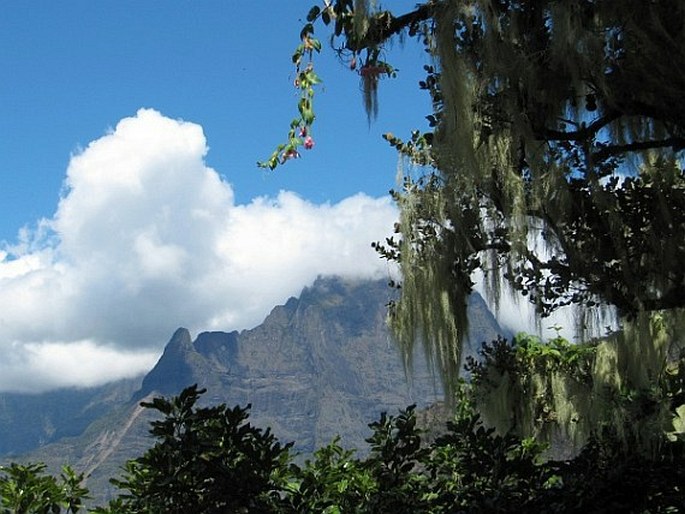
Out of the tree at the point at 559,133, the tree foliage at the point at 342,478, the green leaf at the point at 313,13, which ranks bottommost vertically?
the tree foliage at the point at 342,478

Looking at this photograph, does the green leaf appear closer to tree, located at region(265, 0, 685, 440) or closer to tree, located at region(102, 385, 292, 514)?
tree, located at region(265, 0, 685, 440)

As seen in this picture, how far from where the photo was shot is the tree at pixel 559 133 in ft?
12.9

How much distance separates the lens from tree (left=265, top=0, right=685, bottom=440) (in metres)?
3.93

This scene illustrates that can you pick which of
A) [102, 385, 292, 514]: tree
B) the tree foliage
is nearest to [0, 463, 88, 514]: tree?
the tree foliage

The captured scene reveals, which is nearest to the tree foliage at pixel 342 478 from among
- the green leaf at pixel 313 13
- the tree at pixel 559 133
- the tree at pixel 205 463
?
the tree at pixel 205 463

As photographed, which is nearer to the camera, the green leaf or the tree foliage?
the tree foliage

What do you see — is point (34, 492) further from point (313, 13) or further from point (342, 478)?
point (313, 13)

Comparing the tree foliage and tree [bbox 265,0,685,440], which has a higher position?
tree [bbox 265,0,685,440]

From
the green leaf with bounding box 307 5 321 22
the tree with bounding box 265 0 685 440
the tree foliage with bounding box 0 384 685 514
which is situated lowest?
the tree foliage with bounding box 0 384 685 514

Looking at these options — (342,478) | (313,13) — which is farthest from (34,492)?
(313,13)

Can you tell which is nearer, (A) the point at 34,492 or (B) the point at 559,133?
(A) the point at 34,492

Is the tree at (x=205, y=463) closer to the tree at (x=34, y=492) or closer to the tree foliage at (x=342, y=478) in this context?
the tree foliage at (x=342, y=478)

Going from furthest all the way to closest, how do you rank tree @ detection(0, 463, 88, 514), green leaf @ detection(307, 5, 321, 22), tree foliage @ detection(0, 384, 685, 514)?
green leaf @ detection(307, 5, 321, 22) < tree @ detection(0, 463, 88, 514) < tree foliage @ detection(0, 384, 685, 514)

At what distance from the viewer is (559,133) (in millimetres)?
4309
